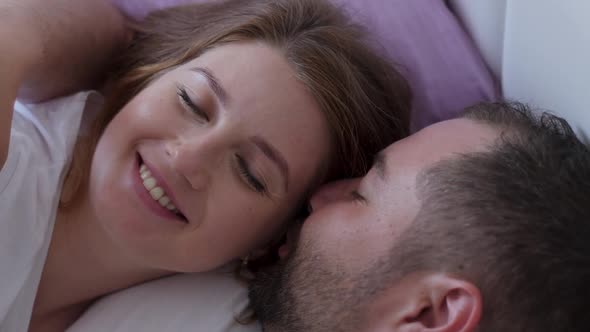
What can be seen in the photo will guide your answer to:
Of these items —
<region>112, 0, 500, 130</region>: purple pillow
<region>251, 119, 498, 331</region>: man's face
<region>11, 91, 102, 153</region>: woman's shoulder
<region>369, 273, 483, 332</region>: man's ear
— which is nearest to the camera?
<region>369, 273, 483, 332</region>: man's ear

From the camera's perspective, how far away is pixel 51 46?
120 cm

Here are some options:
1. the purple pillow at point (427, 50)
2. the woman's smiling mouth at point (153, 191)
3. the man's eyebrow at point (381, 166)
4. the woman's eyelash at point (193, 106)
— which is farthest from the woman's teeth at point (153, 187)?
the purple pillow at point (427, 50)

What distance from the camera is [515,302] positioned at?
90 centimetres

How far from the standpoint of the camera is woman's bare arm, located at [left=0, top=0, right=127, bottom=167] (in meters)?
1.08

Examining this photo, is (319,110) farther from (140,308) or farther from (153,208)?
(140,308)

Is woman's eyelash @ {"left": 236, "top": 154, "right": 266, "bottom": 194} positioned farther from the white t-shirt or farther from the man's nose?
the white t-shirt

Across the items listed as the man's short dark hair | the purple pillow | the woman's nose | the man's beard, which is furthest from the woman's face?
the purple pillow

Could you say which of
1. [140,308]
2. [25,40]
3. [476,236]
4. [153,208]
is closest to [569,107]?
[476,236]

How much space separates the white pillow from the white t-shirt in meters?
0.12

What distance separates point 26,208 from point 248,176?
401 mm

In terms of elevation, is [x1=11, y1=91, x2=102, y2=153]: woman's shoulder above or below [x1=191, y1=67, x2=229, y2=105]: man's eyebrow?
below

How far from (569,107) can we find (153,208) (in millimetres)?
736

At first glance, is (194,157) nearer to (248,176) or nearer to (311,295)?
(248,176)

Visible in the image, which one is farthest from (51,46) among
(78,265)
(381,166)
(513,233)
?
(513,233)
